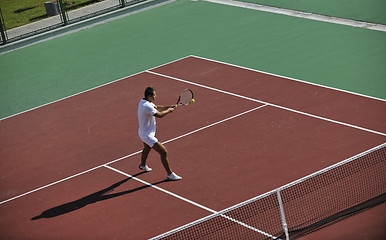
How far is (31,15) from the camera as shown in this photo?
26891 mm

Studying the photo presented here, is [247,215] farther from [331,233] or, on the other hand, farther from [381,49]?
[381,49]

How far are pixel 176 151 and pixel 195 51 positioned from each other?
6.64 m

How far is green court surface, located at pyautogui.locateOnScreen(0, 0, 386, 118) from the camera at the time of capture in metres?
18.8

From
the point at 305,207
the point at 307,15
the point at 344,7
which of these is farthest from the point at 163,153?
the point at 344,7

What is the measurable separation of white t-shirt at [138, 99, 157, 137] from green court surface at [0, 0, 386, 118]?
5.69 m

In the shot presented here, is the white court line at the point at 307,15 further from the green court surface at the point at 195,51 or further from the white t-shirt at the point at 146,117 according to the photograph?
the white t-shirt at the point at 146,117

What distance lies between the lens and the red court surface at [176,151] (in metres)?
13.0

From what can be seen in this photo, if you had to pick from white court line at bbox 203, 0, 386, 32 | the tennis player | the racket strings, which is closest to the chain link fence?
white court line at bbox 203, 0, 386, 32

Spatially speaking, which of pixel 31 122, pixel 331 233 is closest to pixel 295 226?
pixel 331 233

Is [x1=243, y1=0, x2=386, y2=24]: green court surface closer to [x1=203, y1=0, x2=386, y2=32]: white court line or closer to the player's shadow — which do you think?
[x1=203, y1=0, x2=386, y2=32]: white court line

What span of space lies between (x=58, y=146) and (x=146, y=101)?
3.55 meters

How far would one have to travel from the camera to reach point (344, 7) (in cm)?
2292

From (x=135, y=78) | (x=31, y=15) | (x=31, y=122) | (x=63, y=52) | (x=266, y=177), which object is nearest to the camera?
(x=266, y=177)

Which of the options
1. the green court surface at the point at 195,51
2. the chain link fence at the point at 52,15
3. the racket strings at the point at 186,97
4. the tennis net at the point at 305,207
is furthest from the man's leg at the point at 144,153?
the chain link fence at the point at 52,15
